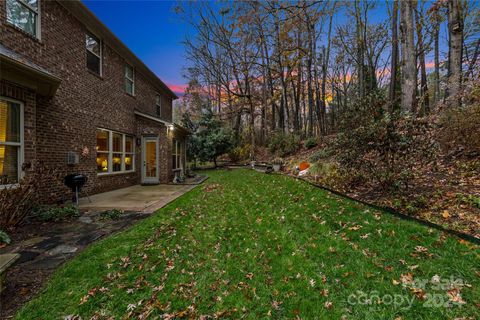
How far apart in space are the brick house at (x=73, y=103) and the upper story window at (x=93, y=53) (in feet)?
0.11

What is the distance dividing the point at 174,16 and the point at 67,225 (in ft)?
60.8

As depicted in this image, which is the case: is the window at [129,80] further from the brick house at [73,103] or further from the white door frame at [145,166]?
the white door frame at [145,166]

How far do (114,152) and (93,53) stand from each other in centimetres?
376

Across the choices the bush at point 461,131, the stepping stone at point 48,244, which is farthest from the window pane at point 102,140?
the bush at point 461,131

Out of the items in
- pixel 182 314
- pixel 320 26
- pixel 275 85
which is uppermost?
pixel 320 26

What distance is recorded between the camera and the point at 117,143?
9.58m

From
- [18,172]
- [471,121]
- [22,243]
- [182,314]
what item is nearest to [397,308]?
[182,314]

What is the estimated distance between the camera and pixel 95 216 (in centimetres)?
511

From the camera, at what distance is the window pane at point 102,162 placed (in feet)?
27.6

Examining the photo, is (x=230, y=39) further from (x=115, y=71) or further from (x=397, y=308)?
(x=397, y=308)

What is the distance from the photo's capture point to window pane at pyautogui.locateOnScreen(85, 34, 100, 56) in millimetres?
7770

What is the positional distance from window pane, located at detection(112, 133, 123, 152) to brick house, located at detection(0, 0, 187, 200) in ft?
0.17

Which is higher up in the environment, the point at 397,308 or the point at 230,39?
the point at 230,39

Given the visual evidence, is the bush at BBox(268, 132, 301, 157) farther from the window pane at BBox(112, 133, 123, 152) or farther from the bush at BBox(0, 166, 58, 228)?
the bush at BBox(0, 166, 58, 228)
